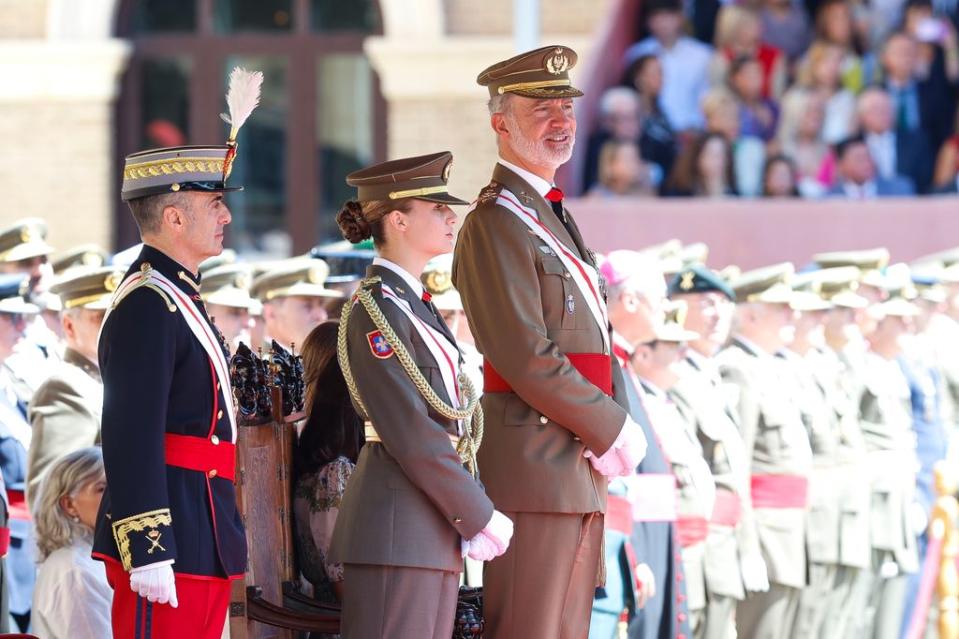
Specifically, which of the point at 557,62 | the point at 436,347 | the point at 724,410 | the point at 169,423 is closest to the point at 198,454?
the point at 169,423

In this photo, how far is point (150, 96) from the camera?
14203mm

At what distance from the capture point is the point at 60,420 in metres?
5.79

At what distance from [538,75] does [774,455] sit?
3214mm

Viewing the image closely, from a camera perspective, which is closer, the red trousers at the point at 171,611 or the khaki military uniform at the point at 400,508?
the red trousers at the point at 171,611

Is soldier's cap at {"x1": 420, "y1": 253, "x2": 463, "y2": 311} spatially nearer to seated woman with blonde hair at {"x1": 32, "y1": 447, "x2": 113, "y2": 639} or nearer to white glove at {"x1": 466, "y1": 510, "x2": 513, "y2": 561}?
seated woman with blonde hair at {"x1": 32, "y1": 447, "x2": 113, "y2": 639}

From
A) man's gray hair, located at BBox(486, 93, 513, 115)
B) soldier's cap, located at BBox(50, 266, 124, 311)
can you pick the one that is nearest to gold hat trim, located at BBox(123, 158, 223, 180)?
man's gray hair, located at BBox(486, 93, 513, 115)

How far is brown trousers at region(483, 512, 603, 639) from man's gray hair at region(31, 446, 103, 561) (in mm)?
1217

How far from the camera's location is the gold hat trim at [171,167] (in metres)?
4.25

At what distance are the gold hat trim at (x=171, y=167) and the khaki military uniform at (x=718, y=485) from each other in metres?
3.03

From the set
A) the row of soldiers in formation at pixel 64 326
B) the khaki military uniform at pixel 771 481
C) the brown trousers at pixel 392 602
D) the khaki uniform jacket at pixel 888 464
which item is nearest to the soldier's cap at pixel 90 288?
the row of soldiers in formation at pixel 64 326

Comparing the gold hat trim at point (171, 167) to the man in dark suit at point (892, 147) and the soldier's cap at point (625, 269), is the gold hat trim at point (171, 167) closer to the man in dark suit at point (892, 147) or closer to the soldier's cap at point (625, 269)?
the soldier's cap at point (625, 269)

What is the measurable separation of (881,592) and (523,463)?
469cm

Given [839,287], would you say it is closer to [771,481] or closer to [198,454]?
[771,481]

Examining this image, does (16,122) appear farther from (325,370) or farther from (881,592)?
(325,370)
